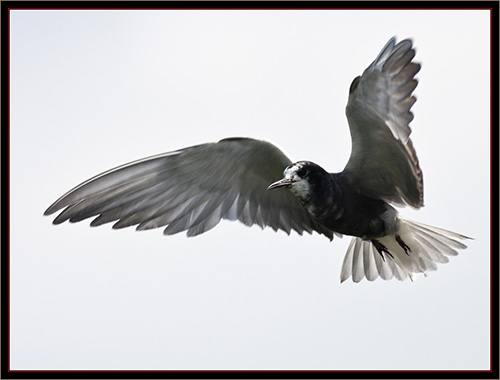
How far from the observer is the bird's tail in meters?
7.27

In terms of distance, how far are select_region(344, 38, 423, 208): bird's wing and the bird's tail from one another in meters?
0.50

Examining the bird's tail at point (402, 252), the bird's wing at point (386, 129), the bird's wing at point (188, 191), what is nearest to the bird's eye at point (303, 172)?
the bird's wing at point (188, 191)

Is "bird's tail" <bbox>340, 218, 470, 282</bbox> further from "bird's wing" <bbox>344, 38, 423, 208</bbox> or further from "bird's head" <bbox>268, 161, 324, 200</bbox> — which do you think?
"bird's head" <bbox>268, 161, 324, 200</bbox>

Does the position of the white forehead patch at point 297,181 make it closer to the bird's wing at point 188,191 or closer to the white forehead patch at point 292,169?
the white forehead patch at point 292,169

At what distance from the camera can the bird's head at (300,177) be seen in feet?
20.8

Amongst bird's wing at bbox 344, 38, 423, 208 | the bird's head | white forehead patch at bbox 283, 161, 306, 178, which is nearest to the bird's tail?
bird's wing at bbox 344, 38, 423, 208

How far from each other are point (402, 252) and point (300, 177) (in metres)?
1.53

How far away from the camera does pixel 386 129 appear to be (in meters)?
6.27

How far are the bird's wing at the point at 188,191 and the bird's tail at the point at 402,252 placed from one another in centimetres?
94

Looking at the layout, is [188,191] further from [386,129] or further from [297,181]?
[386,129]

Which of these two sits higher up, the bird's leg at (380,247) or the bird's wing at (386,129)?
the bird's wing at (386,129)

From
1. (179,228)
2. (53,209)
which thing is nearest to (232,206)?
(179,228)

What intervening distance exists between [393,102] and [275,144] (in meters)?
1.00

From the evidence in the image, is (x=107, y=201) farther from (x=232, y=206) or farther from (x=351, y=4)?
(x=351, y=4)
